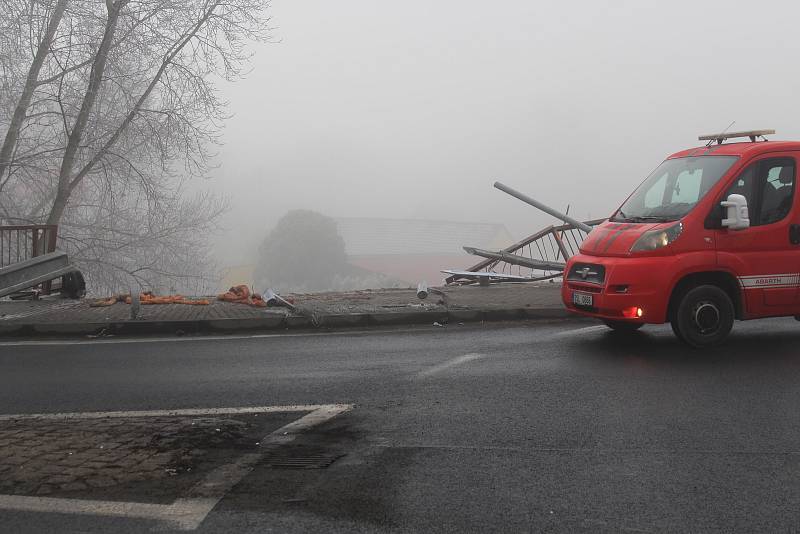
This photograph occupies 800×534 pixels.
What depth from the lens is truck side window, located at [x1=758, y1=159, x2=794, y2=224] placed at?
7.94m

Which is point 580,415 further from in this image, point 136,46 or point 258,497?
point 136,46

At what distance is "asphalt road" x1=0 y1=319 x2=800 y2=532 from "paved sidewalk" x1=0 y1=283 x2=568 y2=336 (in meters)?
0.84

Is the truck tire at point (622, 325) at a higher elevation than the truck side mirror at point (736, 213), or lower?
lower

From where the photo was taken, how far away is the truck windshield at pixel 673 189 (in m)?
8.01

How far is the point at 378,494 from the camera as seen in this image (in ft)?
12.8

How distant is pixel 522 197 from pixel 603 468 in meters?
9.60

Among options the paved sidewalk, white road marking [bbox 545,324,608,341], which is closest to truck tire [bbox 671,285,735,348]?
white road marking [bbox 545,324,608,341]

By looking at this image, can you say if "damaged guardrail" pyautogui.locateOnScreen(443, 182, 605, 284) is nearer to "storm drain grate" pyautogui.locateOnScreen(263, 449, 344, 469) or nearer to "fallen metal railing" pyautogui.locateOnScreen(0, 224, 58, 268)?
"fallen metal railing" pyautogui.locateOnScreen(0, 224, 58, 268)

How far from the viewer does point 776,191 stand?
7.98 m

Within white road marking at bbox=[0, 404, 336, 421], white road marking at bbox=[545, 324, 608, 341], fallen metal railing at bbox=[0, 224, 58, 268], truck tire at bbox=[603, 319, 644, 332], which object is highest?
fallen metal railing at bbox=[0, 224, 58, 268]

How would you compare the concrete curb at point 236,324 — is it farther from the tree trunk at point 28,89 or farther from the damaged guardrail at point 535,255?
the tree trunk at point 28,89

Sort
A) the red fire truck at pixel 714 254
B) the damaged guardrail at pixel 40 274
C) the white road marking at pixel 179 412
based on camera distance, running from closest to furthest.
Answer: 1. the white road marking at pixel 179 412
2. the red fire truck at pixel 714 254
3. the damaged guardrail at pixel 40 274

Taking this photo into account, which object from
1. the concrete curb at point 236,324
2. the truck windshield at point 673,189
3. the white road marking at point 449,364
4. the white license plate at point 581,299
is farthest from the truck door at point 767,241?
the concrete curb at point 236,324

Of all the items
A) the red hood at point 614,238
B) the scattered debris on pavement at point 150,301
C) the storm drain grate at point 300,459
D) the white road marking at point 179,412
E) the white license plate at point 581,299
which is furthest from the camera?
the scattered debris on pavement at point 150,301
